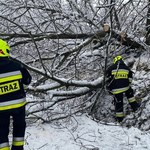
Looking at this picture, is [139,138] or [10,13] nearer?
[139,138]

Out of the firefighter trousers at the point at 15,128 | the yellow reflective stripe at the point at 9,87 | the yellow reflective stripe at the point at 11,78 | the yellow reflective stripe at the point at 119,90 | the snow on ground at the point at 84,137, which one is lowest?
the snow on ground at the point at 84,137

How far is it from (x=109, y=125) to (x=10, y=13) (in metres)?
3.79

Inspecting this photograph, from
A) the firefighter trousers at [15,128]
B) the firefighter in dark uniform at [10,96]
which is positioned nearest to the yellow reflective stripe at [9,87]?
the firefighter in dark uniform at [10,96]

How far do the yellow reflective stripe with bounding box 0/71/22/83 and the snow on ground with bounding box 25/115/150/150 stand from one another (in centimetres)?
123

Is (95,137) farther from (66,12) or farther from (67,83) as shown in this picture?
(66,12)

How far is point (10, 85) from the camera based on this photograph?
4359mm

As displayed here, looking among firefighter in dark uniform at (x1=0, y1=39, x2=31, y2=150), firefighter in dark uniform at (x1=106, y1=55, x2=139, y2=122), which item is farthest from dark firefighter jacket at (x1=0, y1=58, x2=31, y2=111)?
firefighter in dark uniform at (x1=106, y1=55, x2=139, y2=122)

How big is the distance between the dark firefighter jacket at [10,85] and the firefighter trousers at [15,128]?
10cm

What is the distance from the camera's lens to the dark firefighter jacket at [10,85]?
170 inches

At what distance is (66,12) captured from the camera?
7.61m

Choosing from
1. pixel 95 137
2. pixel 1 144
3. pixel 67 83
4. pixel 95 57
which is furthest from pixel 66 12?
pixel 1 144

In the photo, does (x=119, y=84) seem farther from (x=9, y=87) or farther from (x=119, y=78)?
(x=9, y=87)

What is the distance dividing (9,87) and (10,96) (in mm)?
125

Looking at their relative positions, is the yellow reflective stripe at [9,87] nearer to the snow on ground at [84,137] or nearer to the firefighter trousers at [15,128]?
the firefighter trousers at [15,128]
